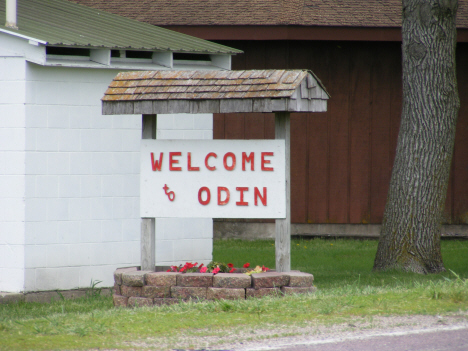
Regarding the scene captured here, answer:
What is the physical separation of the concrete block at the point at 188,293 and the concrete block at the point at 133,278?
1.34 ft

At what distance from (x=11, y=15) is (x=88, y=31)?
52.7 inches

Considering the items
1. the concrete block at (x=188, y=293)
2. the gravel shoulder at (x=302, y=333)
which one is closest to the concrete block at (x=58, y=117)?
the concrete block at (x=188, y=293)

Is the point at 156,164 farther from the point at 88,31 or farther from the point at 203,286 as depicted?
the point at 88,31

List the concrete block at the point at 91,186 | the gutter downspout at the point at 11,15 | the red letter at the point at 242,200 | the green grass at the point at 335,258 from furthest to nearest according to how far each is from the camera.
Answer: the green grass at the point at 335,258 < the concrete block at the point at 91,186 < the gutter downspout at the point at 11,15 < the red letter at the point at 242,200

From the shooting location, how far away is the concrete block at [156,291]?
8.30m

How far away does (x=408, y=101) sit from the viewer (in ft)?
37.7

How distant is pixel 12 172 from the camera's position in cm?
973

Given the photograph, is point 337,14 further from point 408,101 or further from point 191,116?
point 191,116

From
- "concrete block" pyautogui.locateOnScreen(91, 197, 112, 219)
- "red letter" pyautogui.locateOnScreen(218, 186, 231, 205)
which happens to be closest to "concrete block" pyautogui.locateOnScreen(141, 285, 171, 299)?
"red letter" pyautogui.locateOnScreen(218, 186, 231, 205)

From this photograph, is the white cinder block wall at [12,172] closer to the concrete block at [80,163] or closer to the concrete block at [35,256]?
the concrete block at [35,256]

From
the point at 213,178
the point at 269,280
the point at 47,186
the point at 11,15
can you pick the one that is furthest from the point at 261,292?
the point at 11,15

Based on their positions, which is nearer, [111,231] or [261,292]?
[261,292]

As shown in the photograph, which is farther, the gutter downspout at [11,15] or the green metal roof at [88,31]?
the green metal roof at [88,31]

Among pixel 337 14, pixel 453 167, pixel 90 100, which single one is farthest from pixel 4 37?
pixel 453 167
